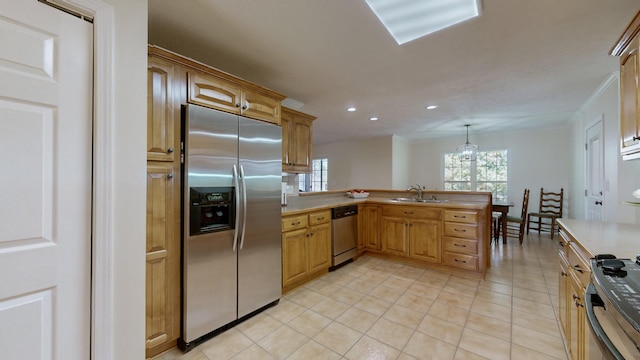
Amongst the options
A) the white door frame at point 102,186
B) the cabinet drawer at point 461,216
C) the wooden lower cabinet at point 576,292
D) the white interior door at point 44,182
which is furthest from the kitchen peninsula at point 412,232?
the white interior door at point 44,182

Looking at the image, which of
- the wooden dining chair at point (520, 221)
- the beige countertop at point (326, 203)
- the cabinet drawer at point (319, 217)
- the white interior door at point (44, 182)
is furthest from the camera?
the wooden dining chair at point (520, 221)

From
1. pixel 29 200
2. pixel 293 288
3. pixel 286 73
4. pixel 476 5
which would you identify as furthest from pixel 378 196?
pixel 29 200

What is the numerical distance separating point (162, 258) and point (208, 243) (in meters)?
0.30

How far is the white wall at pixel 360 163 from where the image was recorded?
6.39 meters

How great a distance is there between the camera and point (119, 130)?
123cm

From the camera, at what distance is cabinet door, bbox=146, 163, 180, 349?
5.23 ft

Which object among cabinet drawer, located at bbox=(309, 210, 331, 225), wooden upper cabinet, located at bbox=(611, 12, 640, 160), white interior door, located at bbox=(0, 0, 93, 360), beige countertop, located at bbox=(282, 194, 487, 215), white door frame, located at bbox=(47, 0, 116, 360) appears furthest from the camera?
beige countertop, located at bbox=(282, 194, 487, 215)

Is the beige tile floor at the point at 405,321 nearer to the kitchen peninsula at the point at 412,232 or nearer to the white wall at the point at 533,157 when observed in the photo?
the kitchen peninsula at the point at 412,232

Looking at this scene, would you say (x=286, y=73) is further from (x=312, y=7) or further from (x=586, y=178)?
(x=586, y=178)

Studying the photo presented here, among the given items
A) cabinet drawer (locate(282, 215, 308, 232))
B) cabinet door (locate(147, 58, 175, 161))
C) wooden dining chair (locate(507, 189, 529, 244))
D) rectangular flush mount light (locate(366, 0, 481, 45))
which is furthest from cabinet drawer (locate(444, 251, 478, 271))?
cabinet door (locate(147, 58, 175, 161))

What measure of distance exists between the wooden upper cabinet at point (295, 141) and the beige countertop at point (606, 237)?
2.62 metres

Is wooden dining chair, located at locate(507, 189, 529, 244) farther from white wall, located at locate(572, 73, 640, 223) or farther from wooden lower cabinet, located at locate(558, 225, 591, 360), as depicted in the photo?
wooden lower cabinet, located at locate(558, 225, 591, 360)

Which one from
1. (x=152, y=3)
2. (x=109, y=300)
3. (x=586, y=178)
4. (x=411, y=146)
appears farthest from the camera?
(x=411, y=146)

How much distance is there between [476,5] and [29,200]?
104 inches
